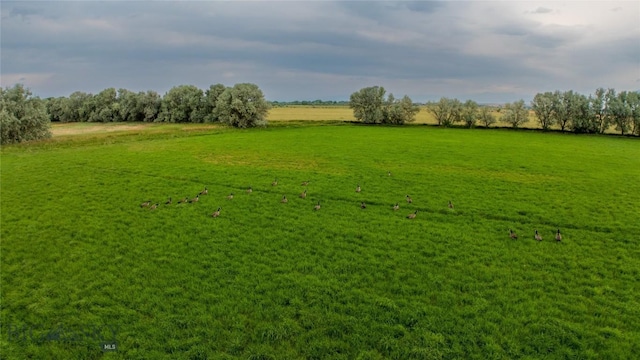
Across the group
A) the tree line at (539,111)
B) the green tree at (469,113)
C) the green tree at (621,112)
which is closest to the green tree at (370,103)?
the tree line at (539,111)

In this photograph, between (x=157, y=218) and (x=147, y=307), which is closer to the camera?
(x=147, y=307)

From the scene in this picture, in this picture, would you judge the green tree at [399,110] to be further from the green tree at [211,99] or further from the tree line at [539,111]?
the green tree at [211,99]

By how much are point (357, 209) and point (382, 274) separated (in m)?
9.09

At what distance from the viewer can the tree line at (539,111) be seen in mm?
81438

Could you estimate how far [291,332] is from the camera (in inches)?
503

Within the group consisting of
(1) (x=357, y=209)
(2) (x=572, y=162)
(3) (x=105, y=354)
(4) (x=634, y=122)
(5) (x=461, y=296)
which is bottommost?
(3) (x=105, y=354)

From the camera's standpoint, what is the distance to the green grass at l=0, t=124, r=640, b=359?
40.9 ft

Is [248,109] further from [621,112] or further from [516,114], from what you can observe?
[621,112]

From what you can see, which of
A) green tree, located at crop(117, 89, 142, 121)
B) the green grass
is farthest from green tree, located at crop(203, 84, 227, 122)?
the green grass

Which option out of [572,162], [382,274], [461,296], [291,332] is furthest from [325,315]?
[572,162]

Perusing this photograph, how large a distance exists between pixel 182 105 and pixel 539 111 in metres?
95.0

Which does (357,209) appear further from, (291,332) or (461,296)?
(291,332)

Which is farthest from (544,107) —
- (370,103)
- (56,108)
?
(56,108)

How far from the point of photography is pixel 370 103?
109 meters
